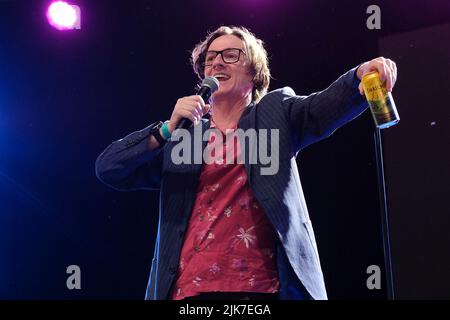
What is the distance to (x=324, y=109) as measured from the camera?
1357 mm

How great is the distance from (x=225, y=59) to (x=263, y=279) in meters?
0.70

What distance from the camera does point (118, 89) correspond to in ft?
8.89

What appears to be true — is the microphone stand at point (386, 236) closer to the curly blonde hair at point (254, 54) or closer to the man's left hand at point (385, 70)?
the man's left hand at point (385, 70)

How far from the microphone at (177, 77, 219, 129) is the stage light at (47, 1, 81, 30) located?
1487 millimetres

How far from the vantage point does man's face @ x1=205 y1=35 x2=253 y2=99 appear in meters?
1.61

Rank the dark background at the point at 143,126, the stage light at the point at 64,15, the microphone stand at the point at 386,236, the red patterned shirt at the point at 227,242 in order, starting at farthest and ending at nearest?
the stage light at the point at 64,15 → the dark background at the point at 143,126 → the red patterned shirt at the point at 227,242 → the microphone stand at the point at 386,236

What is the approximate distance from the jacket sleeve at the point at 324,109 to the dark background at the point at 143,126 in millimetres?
959

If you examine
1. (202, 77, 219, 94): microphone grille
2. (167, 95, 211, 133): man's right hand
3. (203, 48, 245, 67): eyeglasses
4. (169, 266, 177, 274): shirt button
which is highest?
(203, 48, 245, 67): eyeglasses

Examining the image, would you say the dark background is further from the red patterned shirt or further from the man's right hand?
the man's right hand

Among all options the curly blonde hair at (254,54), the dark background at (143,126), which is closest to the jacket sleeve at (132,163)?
the curly blonde hair at (254,54)

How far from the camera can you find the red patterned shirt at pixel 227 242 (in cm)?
125

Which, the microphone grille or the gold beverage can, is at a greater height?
the microphone grille

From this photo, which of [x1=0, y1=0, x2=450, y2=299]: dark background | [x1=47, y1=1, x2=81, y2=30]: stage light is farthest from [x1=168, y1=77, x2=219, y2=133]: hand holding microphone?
[x1=47, y1=1, x2=81, y2=30]: stage light

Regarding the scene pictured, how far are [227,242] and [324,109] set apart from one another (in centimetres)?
40
